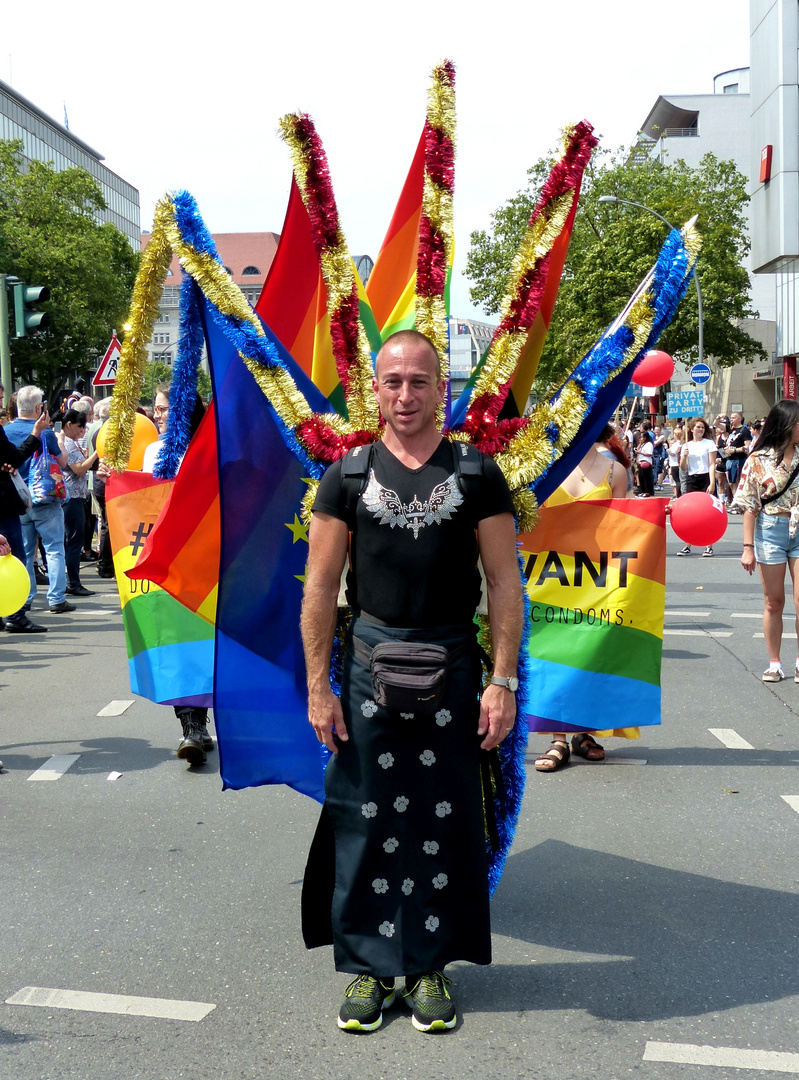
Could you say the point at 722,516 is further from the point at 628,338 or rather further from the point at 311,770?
the point at 311,770

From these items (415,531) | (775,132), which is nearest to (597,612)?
(415,531)

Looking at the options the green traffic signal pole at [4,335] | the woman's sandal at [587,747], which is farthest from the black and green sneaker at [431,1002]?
the green traffic signal pole at [4,335]

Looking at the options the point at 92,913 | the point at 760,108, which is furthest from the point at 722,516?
the point at 760,108

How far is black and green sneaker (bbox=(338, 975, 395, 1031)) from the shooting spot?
3.30 m

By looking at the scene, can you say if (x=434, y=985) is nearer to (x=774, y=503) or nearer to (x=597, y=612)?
(x=597, y=612)

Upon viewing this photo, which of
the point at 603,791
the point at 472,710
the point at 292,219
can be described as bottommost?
the point at 603,791

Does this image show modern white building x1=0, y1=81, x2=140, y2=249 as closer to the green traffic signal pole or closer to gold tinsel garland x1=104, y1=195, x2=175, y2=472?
the green traffic signal pole

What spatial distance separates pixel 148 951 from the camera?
3834 millimetres

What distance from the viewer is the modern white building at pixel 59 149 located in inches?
2844

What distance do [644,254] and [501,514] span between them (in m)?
41.7

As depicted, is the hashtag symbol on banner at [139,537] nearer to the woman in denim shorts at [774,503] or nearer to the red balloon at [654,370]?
the red balloon at [654,370]

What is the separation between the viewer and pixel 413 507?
3199 millimetres

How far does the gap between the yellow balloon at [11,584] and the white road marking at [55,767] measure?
0.88 m

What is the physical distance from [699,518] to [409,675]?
377cm
